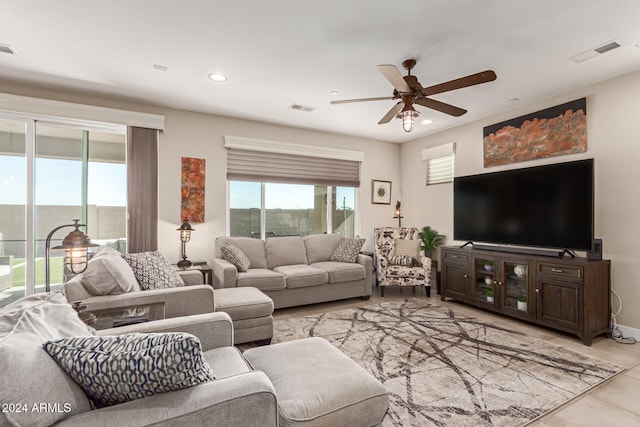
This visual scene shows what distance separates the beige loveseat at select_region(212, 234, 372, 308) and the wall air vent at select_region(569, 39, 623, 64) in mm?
3060

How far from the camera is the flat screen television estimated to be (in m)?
3.06

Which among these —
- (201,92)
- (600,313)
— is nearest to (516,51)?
(600,313)

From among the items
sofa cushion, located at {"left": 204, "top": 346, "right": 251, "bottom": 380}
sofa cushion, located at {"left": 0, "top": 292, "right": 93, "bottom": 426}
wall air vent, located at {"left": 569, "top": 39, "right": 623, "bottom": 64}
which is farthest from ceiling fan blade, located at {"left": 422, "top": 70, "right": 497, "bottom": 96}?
sofa cushion, located at {"left": 0, "top": 292, "right": 93, "bottom": 426}

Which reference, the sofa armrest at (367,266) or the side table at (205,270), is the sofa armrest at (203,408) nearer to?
the side table at (205,270)

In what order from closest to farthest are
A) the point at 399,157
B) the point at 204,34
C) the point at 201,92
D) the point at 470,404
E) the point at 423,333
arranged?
the point at 470,404 < the point at 204,34 < the point at 423,333 < the point at 201,92 < the point at 399,157

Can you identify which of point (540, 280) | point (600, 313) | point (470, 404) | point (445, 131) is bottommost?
point (470, 404)

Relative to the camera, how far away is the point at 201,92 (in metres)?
3.53

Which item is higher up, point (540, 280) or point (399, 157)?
point (399, 157)

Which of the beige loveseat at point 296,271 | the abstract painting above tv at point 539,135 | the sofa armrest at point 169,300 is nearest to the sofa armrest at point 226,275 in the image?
the beige loveseat at point 296,271

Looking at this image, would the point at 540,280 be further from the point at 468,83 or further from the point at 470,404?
the point at 468,83

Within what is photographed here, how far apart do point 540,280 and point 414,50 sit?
103 inches

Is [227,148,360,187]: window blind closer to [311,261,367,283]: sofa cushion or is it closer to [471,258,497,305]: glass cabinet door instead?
[311,261,367,283]: sofa cushion

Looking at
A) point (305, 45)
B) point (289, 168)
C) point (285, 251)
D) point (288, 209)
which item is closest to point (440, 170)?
point (289, 168)

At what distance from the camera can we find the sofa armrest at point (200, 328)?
1633mm
